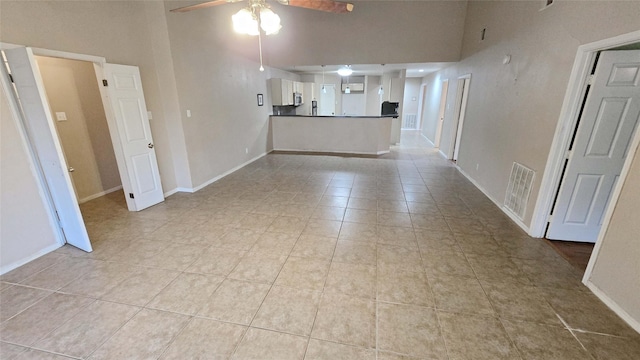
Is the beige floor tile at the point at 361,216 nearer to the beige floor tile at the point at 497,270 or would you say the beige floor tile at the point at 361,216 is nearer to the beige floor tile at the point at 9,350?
the beige floor tile at the point at 497,270

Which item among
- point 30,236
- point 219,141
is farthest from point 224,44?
point 30,236

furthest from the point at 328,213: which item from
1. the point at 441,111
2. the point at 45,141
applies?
the point at 441,111

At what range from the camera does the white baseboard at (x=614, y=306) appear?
178 cm

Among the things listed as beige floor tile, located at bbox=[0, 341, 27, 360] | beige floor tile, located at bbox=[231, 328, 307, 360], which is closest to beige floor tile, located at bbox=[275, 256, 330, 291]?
beige floor tile, located at bbox=[231, 328, 307, 360]

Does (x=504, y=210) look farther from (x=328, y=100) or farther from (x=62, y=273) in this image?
(x=328, y=100)

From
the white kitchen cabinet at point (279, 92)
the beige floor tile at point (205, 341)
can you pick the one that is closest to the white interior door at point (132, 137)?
the beige floor tile at point (205, 341)

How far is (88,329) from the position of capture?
1.81 meters

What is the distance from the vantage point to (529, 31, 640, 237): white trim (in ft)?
7.48

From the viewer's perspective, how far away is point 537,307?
1.97 metres

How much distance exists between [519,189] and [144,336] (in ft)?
13.6

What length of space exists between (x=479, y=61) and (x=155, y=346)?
19.8ft

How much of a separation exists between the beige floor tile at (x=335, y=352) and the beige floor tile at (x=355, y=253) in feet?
3.00

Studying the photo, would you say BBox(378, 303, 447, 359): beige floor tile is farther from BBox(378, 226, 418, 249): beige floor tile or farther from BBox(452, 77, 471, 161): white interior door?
BBox(452, 77, 471, 161): white interior door

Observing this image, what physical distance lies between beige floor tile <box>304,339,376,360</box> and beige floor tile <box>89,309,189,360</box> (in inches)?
37.2
